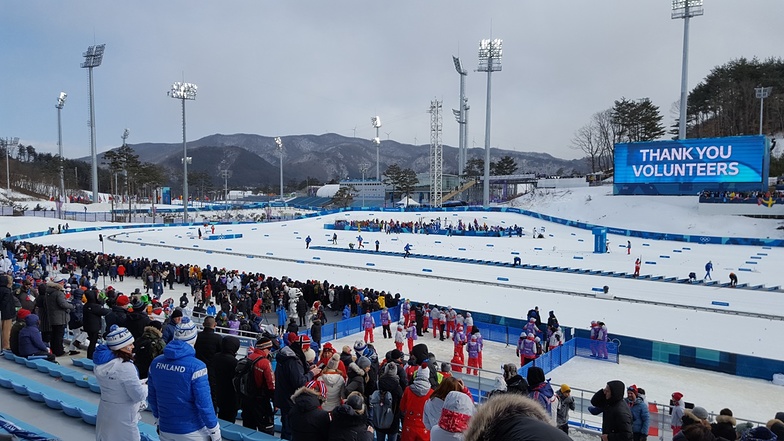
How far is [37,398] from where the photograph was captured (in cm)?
567

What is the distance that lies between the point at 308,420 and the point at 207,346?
6.95ft

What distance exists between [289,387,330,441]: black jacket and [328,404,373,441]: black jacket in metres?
0.11

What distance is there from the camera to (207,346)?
217 inches

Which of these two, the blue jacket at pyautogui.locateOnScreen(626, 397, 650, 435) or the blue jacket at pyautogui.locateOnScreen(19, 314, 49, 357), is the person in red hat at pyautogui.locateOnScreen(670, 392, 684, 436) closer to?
the blue jacket at pyautogui.locateOnScreen(626, 397, 650, 435)

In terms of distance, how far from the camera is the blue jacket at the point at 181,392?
11.6 feet

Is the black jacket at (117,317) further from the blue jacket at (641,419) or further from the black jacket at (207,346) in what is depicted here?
the blue jacket at (641,419)

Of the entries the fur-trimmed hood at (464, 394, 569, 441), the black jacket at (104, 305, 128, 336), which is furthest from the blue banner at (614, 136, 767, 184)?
the fur-trimmed hood at (464, 394, 569, 441)

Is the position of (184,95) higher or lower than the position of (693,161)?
higher

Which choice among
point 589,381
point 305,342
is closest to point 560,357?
point 589,381

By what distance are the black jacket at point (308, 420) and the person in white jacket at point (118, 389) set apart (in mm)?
1131

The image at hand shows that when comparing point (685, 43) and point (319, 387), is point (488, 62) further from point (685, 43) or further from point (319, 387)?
point (319, 387)

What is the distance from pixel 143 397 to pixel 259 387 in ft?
4.75

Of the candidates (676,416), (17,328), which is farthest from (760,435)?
(17,328)

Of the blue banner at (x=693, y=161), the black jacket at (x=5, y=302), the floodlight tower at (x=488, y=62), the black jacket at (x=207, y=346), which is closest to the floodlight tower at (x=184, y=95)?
the floodlight tower at (x=488, y=62)
